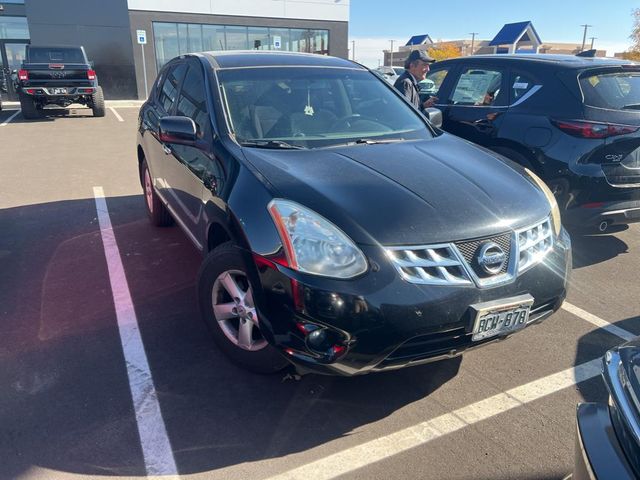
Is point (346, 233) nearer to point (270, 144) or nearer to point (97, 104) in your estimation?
point (270, 144)

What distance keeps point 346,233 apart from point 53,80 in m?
14.9

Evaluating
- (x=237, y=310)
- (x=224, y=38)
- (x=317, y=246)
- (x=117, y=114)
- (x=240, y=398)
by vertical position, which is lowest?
(x=117, y=114)

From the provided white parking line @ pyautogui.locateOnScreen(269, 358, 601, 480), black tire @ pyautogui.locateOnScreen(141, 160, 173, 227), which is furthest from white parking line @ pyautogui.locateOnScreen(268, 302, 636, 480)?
black tire @ pyautogui.locateOnScreen(141, 160, 173, 227)

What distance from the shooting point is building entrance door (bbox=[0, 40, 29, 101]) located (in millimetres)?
21266

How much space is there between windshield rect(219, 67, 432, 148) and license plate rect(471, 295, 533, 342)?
146 cm

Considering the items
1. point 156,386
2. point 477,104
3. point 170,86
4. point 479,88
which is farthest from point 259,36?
point 156,386

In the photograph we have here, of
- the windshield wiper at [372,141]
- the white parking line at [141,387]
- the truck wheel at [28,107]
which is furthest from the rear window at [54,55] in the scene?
the windshield wiper at [372,141]

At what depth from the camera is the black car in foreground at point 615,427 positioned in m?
1.33

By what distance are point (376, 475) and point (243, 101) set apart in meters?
2.38

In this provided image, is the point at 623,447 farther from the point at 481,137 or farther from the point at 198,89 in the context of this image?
the point at 481,137

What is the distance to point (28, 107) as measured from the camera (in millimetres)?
14664

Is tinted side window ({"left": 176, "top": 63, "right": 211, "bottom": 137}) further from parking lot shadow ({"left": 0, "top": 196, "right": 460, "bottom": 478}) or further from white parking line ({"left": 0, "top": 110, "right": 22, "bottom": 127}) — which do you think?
white parking line ({"left": 0, "top": 110, "right": 22, "bottom": 127})

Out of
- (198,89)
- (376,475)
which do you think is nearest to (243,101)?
(198,89)

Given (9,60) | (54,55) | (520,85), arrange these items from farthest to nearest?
(9,60), (54,55), (520,85)
